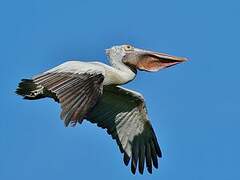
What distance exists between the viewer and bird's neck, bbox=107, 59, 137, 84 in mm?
27562

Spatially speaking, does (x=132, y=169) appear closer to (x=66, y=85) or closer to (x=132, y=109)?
(x=132, y=109)

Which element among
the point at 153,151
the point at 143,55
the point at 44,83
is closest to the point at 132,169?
the point at 153,151

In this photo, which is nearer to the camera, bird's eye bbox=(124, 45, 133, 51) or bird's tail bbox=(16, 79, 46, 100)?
bird's tail bbox=(16, 79, 46, 100)

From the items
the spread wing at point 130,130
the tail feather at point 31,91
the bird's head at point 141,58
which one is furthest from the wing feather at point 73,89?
the spread wing at point 130,130

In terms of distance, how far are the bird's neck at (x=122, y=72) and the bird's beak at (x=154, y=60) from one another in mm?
519

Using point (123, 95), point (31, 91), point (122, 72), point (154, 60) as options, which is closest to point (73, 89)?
point (31, 91)

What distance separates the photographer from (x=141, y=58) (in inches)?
1133

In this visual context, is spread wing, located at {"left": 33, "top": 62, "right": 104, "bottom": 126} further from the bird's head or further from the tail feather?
the bird's head

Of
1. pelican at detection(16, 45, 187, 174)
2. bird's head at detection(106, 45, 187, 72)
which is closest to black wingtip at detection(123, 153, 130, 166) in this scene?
pelican at detection(16, 45, 187, 174)

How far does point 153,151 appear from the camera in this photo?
29312mm

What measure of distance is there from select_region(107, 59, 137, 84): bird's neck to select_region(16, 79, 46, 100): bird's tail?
1598 millimetres

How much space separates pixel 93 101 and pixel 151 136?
14.9 feet

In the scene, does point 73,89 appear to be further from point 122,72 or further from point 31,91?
point 122,72

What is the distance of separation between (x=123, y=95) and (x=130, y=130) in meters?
0.95
